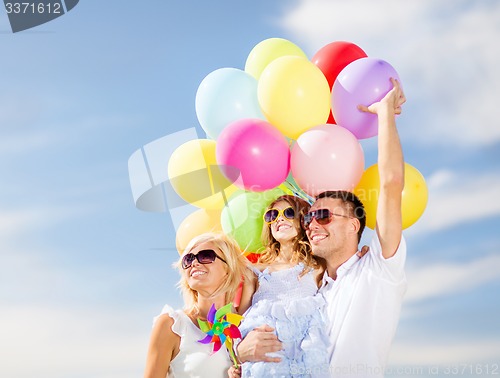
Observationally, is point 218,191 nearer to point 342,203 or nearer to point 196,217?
point 196,217

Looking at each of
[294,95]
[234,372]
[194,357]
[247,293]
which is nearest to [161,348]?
[194,357]

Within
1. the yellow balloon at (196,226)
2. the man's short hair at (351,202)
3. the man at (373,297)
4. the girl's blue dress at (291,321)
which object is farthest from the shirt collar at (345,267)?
the yellow balloon at (196,226)

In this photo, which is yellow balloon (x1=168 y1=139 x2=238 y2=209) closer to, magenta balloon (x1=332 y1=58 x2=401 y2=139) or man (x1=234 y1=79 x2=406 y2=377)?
magenta balloon (x1=332 y1=58 x2=401 y2=139)

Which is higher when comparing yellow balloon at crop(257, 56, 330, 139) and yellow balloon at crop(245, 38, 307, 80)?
yellow balloon at crop(245, 38, 307, 80)

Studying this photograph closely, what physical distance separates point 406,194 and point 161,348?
222cm

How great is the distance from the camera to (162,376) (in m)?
4.26

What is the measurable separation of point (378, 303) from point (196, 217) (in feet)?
6.20

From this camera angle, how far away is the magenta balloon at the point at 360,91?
15.9 ft

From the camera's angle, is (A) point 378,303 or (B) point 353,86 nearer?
(A) point 378,303

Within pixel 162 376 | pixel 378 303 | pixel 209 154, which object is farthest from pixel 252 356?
pixel 209 154

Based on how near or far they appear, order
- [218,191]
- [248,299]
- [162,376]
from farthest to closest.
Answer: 1. [218,191]
2. [248,299]
3. [162,376]

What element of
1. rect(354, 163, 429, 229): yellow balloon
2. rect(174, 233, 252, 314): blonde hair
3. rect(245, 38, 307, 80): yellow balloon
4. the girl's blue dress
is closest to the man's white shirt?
the girl's blue dress

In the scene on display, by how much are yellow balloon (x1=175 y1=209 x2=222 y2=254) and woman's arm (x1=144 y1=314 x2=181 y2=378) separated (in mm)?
1145

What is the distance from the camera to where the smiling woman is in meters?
4.31
